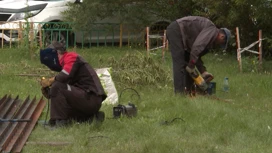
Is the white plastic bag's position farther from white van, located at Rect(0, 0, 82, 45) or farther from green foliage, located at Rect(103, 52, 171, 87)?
white van, located at Rect(0, 0, 82, 45)

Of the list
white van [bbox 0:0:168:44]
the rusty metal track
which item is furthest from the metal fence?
the rusty metal track

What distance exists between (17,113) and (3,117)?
305mm

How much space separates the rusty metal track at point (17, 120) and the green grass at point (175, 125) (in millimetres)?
115

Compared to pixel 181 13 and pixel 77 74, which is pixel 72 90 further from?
pixel 181 13

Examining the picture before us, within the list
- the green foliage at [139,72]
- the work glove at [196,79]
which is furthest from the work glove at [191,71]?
the green foliage at [139,72]

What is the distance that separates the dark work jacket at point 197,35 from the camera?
30.9 ft

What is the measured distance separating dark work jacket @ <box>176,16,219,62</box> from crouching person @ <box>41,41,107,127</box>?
1.90 meters

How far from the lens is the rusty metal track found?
7.08 metres

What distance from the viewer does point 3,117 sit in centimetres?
838

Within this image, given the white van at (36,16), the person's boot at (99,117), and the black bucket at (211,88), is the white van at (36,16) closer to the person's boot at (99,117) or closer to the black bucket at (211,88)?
the black bucket at (211,88)

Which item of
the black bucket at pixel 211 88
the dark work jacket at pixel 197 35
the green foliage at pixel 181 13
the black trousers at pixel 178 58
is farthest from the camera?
the green foliage at pixel 181 13

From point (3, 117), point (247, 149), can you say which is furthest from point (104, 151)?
point (3, 117)

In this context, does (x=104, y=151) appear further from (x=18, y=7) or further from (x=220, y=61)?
(x=18, y=7)

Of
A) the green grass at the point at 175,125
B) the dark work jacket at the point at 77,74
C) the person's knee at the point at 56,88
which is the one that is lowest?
the green grass at the point at 175,125
